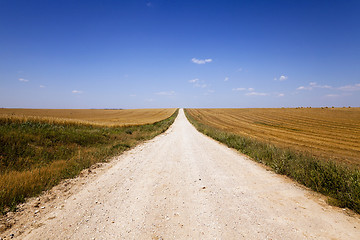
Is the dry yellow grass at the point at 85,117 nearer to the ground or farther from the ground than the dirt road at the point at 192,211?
farther from the ground

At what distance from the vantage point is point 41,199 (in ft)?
15.1

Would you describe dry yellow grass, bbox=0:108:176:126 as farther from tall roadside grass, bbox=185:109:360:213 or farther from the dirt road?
tall roadside grass, bbox=185:109:360:213

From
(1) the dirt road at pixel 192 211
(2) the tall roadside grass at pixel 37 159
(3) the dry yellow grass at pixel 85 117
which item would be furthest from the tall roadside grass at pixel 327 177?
(3) the dry yellow grass at pixel 85 117

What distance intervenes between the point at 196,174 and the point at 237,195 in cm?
206

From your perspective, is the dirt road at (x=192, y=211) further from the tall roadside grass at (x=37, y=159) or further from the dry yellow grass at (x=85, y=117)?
the dry yellow grass at (x=85, y=117)

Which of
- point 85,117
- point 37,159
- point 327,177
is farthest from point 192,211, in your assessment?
point 85,117

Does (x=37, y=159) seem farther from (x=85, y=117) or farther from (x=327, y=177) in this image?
(x=85, y=117)

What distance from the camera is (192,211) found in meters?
3.84

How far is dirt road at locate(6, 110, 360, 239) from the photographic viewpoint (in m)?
3.11

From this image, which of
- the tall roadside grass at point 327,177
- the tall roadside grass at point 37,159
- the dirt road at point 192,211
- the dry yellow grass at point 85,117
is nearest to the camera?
the dirt road at point 192,211

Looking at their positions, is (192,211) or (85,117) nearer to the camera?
(192,211)

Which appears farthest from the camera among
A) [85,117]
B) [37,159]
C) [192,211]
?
[85,117]

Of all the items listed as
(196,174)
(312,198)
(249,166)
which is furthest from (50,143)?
(312,198)

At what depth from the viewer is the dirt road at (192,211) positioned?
10.2ft
